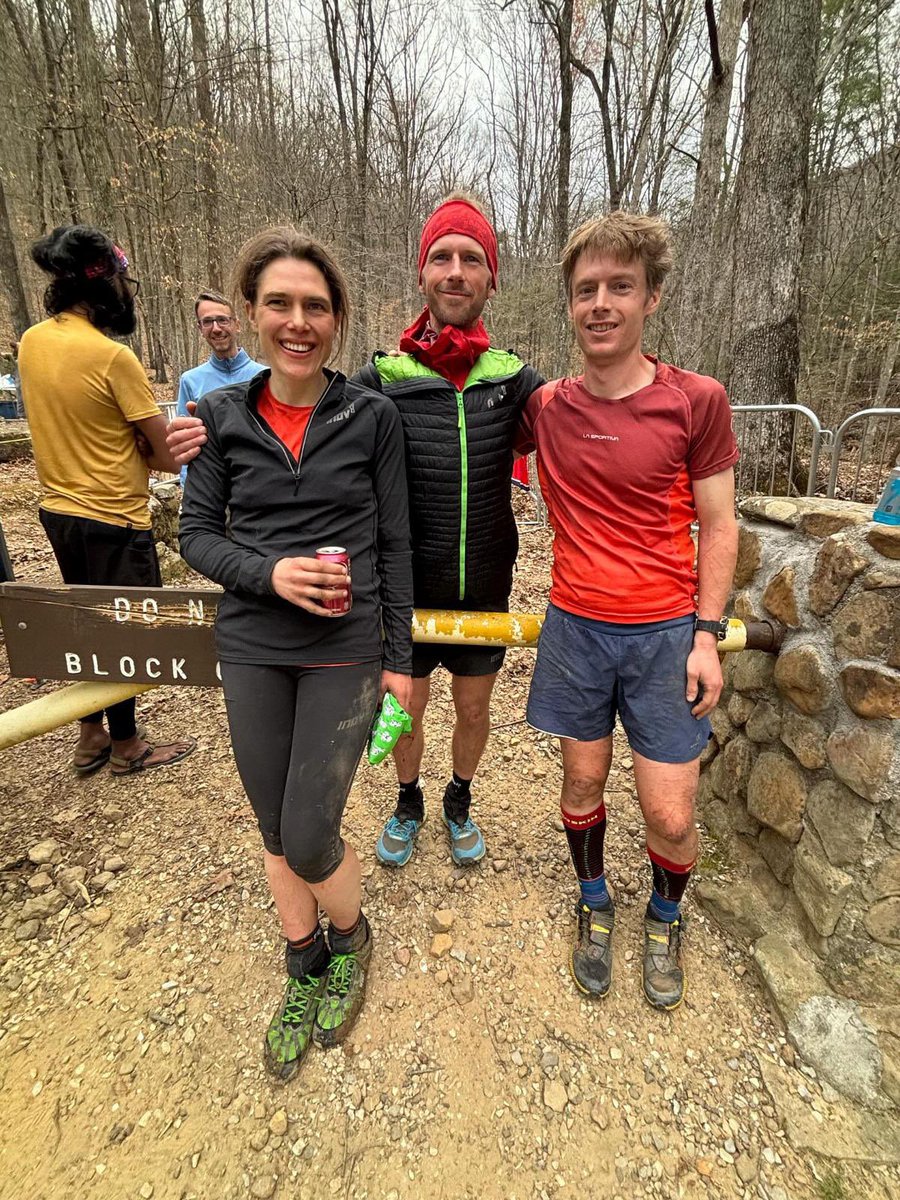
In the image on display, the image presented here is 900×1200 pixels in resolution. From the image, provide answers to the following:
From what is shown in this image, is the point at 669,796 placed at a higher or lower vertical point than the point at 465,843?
higher

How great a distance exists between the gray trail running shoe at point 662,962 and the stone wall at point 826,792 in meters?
0.28

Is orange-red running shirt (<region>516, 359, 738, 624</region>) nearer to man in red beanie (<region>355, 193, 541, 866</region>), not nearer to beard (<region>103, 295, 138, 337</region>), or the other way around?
man in red beanie (<region>355, 193, 541, 866</region>)

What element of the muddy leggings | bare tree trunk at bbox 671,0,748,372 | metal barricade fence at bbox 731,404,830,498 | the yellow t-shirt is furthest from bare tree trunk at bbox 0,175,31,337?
the muddy leggings

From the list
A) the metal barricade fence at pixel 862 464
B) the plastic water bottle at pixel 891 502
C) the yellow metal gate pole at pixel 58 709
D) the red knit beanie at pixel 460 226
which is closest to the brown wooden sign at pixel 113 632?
the yellow metal gate pole at pixel 58 709

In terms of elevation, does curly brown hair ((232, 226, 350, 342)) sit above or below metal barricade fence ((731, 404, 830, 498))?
above

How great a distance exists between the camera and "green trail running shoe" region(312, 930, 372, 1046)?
6.00 feet

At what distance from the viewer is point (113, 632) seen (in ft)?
6.54

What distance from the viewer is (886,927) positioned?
175 cm

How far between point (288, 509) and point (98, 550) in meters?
1.64

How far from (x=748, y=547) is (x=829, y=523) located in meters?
0.35

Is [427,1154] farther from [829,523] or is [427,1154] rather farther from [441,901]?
[829,523]

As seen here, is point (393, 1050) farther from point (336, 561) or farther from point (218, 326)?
point (218, 326)

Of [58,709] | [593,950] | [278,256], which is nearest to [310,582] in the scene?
[278,256]

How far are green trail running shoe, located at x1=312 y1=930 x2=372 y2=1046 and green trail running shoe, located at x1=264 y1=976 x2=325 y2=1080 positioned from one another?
3 centimetres
